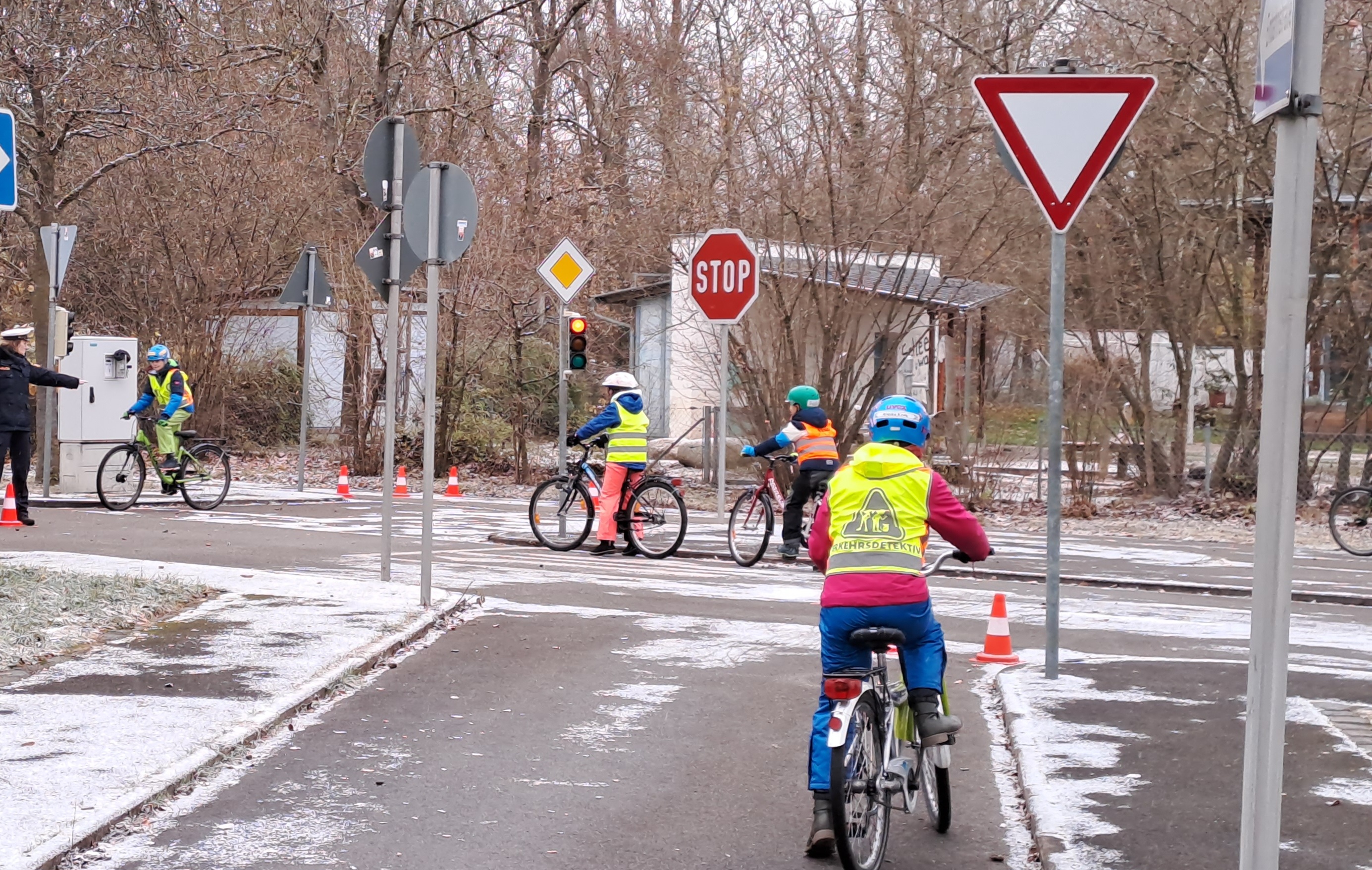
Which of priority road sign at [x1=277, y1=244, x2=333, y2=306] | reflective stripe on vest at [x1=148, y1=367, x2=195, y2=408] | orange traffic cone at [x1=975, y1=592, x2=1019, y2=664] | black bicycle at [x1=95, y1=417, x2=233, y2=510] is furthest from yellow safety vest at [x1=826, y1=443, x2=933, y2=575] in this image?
priority road sign at [x1=277, y1=244, x2=333, y2=306]

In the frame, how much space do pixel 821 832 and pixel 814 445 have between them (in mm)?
9575

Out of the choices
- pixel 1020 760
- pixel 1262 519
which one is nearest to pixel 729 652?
pixel 1020 760

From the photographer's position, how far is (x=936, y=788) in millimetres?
6020

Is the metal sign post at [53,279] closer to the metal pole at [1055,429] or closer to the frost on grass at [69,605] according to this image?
the frost on grass at [69,605]

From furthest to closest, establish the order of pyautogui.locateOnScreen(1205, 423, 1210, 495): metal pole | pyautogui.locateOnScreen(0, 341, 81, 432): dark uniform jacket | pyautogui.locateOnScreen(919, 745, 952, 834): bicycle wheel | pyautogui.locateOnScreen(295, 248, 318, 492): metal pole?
1. pyautogui.locateOnScreen(295, 248, 318, 492): metal pole
2. pyautogui.locateOnScreen(1205, 423, 1210, 495): metal pole
3. pyautogui.locateOnScreen(0, 341, 81, 432): dark uniform jacket
4. pyautogui.locateOnScreen(919, 745, 952, 834): bicycle wheel

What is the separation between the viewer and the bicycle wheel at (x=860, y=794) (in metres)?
5.18

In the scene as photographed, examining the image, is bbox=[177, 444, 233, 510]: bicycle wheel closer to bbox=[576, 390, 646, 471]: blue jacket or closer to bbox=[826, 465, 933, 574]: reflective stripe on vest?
bbox=[576, 390, 646, 471]: blue jacket

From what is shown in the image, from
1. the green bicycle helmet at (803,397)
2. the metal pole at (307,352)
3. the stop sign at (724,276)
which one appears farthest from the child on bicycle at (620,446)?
the metal pole at (307,352)

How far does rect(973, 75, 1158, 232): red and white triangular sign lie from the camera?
25.5 feet

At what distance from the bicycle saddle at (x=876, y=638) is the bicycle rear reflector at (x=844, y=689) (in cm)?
17

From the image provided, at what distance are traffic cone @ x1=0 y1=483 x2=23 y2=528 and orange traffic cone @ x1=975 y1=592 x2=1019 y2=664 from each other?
35.8 ft

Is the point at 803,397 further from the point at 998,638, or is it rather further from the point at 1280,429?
the point at 1280,429

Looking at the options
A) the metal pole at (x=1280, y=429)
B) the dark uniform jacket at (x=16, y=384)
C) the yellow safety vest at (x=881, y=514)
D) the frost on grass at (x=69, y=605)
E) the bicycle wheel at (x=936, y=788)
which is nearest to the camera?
the metal pole at (x=1280, y=429)

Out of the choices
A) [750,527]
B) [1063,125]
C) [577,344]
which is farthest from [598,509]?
[1063,125]
